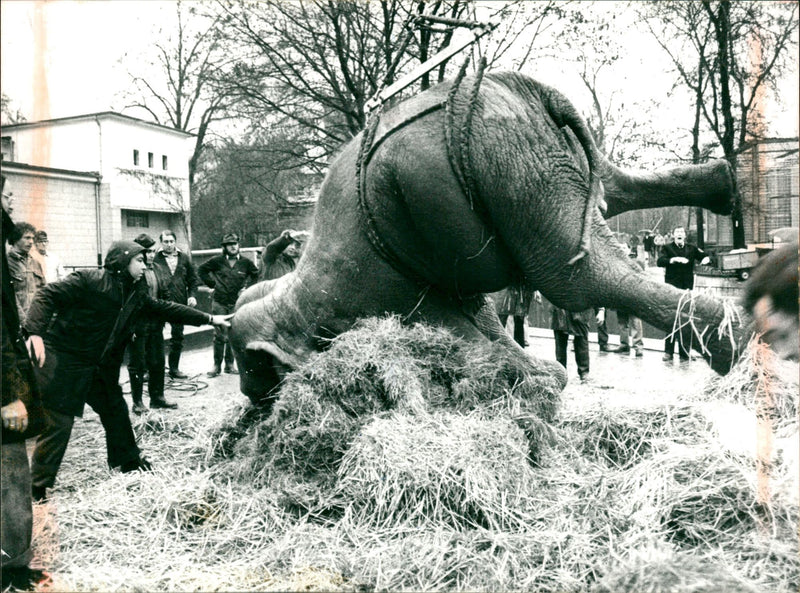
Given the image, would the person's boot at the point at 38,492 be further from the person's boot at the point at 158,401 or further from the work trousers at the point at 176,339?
the work trousers at the point at 176,339

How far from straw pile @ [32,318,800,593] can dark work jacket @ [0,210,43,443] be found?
684mm

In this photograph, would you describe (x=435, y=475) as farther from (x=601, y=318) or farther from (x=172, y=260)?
(x=601, y=318)

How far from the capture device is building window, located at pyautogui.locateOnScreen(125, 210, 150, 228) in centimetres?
1789

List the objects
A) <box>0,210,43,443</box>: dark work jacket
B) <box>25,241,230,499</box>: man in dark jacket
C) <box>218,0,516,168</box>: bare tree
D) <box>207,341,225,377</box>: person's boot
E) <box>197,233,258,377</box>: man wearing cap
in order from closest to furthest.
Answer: <box>0,210,43,443</box>: dark work jacket, <box>25,241,230,499</box>: man in dark jacket, <box>207,341,225,377</box>: person's boot, <box>197,233,258,377</box>: man wearing cap, <box>218,0,516,168</box>: bare tree

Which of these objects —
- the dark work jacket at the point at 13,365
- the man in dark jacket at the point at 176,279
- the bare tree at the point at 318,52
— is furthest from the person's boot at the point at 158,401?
the bare tree at the point at 318,52

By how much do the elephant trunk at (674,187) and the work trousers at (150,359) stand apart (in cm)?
556

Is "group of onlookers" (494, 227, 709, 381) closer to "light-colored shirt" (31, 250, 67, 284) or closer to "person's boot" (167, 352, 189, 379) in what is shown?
"person's boot" (167, 352, 189, 379)

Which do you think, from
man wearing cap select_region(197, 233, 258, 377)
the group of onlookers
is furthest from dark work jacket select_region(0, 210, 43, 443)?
man wearing cap select_region(197, 233, 258, 377)

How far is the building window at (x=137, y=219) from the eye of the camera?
1789 cm

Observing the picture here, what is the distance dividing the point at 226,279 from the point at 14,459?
7104 millimetres

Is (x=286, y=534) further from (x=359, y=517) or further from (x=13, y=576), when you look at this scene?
(x=13, y=576)

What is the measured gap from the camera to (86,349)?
5012mm

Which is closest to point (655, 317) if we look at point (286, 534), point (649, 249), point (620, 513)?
point (620, 513)

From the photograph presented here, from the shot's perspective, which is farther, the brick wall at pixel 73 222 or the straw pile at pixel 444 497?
the brick wall at pixel 73 222
